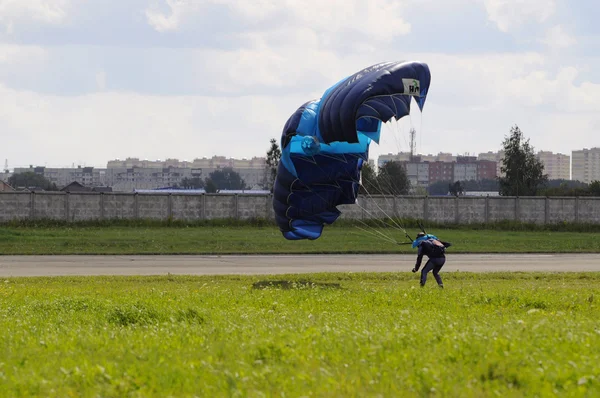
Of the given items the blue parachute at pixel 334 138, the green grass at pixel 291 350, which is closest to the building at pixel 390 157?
the blue parachute at pixel 334 138

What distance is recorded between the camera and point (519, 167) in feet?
248

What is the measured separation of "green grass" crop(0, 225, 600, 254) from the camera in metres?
38.0

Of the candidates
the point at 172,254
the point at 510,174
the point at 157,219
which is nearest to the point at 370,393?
the point at 172,254

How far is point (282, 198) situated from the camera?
2323 centimetres

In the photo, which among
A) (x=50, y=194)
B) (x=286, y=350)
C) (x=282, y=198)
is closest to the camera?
(x=286, y=350)

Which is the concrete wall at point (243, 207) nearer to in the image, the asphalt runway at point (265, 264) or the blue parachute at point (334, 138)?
the asphalt runway at point (265, 264)

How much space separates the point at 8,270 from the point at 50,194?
20.4 meters

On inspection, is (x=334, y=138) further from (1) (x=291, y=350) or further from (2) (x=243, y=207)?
(2) (x=243, y=207)

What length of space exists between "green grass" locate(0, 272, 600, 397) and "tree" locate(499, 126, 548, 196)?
61.6 meters

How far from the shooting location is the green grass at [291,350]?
8281 millimetres

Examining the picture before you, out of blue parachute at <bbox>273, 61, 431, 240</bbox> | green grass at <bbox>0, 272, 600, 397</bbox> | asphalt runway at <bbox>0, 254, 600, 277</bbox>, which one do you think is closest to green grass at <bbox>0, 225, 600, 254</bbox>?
asphalt runway at <bbox>0, 254, 600, 277</bbox>

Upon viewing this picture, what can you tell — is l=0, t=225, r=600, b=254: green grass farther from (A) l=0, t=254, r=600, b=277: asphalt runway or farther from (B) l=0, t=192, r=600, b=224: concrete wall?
(A) l=0, t=254, r=600, b=277: asphalt runway

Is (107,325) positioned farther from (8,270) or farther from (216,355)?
(8,270)

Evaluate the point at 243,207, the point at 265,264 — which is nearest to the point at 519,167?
the point at 243,207
